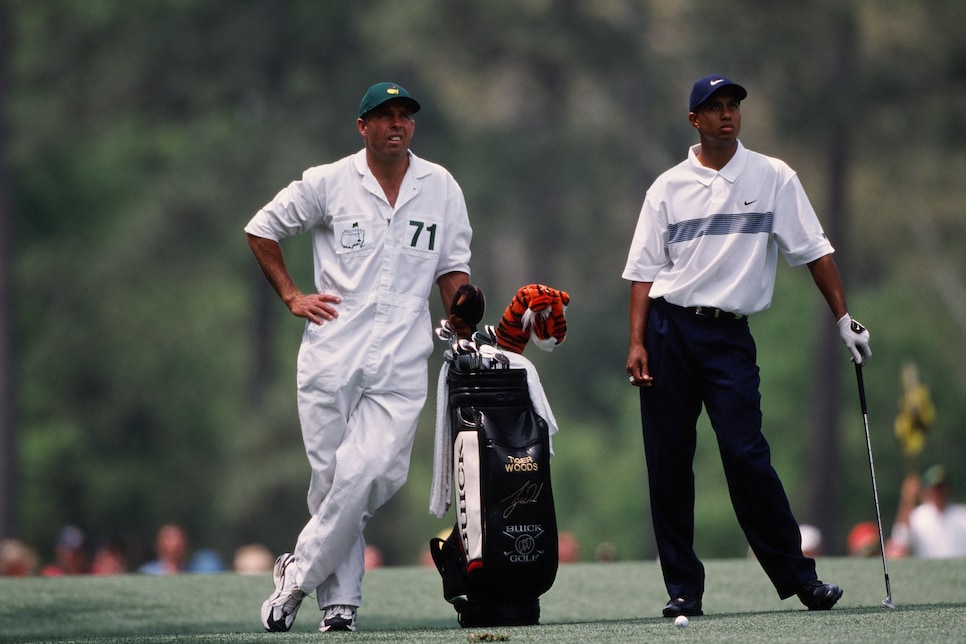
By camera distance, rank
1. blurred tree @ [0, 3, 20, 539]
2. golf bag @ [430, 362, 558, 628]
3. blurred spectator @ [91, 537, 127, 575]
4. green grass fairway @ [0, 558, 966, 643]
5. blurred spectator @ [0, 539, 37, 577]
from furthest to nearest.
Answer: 1. blurred tree @ [0, 3, 20, 539]
2. blurred spectator @ [91, 537, 127, 575]
3. blurred spectator @ [0, 539, 37, 577]
4. golf bag @ [430, 362, 558, 628]
5. green grass fairway @ [0, 558, 966, 643]

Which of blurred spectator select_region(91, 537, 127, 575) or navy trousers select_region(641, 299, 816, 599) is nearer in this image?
navy trousers select_region(641, 299, 816, 599)

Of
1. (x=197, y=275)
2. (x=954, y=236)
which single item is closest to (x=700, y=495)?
(x=954, y=236)

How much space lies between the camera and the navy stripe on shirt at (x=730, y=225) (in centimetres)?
725

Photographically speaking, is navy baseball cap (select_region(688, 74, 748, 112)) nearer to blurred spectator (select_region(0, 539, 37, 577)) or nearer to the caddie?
the caddie

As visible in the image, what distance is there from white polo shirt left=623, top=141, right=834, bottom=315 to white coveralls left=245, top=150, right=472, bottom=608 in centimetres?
96

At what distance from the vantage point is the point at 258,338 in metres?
34.0

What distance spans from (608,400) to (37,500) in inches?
451

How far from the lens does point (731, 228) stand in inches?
286

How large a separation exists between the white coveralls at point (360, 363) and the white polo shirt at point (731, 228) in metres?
0.96

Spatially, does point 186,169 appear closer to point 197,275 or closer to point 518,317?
point 197,275

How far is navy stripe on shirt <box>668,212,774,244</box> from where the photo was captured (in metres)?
7.25

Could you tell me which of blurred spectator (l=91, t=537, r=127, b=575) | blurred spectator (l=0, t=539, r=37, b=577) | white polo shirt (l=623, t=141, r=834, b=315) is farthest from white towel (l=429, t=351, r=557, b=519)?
blurred spectator (l=91, t=537, r=127, b=575)

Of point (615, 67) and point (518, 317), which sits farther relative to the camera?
point (615, 67)

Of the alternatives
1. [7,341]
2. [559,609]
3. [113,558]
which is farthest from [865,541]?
[7,341]
